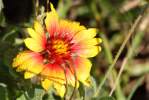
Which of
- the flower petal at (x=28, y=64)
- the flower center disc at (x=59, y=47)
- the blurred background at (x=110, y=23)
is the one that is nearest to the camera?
the flower petal at (x=28, y=64)

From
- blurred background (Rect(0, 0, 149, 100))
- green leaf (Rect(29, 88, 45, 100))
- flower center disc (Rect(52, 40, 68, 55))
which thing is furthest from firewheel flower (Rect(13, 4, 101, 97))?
blurred background (Rect(0, 0, 149, 100))

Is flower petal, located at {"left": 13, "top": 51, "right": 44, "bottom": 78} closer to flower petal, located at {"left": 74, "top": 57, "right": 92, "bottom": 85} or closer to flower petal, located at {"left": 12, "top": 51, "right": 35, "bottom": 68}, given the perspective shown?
Answer: flower petal, located at {"left": 12, "top": 51, "right": 35, "bottom": 68}

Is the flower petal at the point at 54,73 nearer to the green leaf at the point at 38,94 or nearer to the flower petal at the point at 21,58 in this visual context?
the flower petal at the point at 21,58

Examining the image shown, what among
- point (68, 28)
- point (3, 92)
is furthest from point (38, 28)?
point (3, 92)

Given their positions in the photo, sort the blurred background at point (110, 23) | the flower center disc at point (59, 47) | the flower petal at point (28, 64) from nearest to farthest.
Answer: the flower petal at point (28, 64) < the flower center disc at point (59, 47) < the blurred background at point (110, 23)

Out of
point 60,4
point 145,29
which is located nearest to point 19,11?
point 60,4

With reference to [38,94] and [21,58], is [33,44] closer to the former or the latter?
[21,58]

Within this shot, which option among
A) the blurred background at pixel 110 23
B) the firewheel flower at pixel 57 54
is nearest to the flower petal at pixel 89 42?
the firewheel flower at pixel 57 54
